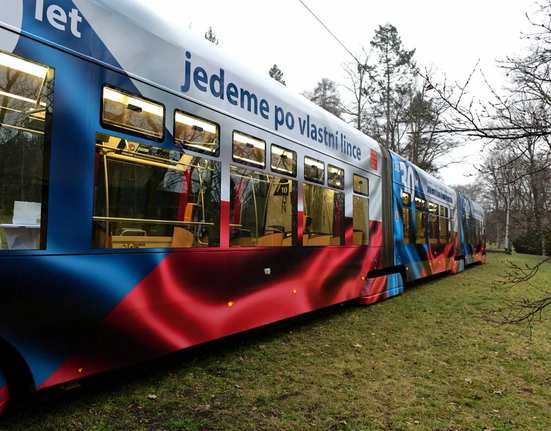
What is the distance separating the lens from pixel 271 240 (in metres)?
5.09

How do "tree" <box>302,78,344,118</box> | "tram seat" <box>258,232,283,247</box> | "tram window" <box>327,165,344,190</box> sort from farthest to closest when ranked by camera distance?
"tree" <box>302,78,344,118</box>, "tram window" <box>327,165,344,190</box>, "tram seat" <box>258,232,283,247</box>

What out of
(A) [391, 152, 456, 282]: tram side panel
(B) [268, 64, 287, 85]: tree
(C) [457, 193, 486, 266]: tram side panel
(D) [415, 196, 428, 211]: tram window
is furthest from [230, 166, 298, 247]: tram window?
(B) [268, 64, 287, 85]: tree

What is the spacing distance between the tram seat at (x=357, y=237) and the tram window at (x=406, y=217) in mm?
2700

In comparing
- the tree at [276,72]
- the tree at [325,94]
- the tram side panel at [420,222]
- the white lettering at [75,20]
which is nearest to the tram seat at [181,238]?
the white lettering at [75,20]

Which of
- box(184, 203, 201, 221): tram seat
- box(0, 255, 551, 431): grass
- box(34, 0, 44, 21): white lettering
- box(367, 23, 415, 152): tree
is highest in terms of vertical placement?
box(367, 23, 415, 152): tree

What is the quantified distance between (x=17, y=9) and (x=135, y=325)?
2.45 meters

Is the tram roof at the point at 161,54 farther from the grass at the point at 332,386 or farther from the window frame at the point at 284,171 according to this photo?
the grass at the point at 332,386

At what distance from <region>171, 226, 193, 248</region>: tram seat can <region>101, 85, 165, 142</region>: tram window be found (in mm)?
858

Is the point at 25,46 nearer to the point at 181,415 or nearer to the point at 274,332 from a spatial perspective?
the point at 181,415

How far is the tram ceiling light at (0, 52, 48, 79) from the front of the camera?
2.68 metres

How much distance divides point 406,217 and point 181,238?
734 centimetres

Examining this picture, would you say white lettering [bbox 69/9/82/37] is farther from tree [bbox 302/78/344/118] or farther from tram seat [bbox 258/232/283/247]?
tree [bbox 302/78/344/118]

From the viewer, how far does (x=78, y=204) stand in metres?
3.03

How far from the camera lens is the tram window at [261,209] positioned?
178 inches
